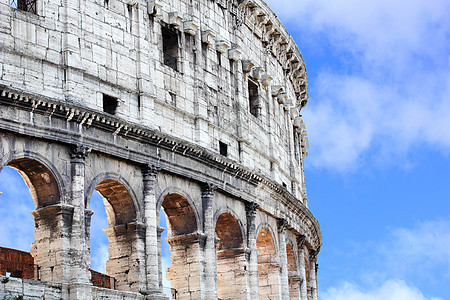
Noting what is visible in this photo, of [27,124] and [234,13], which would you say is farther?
[234,13]

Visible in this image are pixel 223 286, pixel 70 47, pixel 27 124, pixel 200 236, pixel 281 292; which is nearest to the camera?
pixel 27 124

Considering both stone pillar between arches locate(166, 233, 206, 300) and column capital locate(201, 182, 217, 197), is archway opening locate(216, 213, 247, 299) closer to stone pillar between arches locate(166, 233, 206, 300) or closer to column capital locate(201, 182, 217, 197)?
column capital locate(201, 182, 217, 197)

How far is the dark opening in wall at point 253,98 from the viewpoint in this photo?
122 ft

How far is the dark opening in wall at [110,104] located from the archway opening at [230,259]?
22.8ft

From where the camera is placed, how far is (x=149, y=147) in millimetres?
28484

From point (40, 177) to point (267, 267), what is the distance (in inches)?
525

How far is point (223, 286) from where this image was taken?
33.3 metres

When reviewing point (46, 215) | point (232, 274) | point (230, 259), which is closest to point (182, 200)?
point (230, 259)

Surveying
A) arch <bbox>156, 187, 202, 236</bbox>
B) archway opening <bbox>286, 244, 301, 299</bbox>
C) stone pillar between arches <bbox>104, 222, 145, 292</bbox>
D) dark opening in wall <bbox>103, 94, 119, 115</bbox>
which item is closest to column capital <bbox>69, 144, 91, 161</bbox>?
dark opening in wall <bbox>103, 94, 119, 115</bbox>

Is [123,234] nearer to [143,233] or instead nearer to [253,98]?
[143,233]

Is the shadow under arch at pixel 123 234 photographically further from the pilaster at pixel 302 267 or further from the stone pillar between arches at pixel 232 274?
the pilaster at pixel 302 267

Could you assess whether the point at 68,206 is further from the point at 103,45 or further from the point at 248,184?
the point at 248,184

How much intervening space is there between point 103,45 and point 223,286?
1063 centimetres

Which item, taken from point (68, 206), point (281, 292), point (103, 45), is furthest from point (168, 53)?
point (281, 292)
